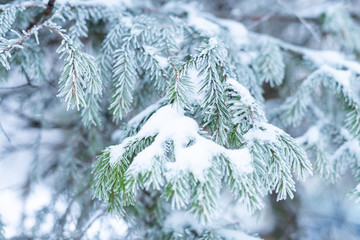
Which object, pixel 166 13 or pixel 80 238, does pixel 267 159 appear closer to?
pixel 80 238

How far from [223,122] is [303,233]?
156 cm

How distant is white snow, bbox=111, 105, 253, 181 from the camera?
560mm

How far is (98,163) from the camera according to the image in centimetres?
74

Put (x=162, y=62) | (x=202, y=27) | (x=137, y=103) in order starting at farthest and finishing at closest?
(x=137, y=103) < (x=202, y=27) < (x=162, y=62)

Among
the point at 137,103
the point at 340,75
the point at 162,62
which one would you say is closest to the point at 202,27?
the point at 162,62

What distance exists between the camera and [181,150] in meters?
0.59

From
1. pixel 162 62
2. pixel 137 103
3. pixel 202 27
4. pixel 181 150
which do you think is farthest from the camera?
pixel 137 103

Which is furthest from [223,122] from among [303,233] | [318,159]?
[303,233]

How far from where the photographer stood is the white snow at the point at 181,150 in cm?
56

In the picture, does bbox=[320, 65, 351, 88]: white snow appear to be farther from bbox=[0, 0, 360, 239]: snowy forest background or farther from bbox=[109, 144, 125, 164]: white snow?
bbox=[109, 144, 125, 164]: white snow

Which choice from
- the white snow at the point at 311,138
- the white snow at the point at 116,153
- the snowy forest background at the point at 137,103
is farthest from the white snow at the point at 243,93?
the white snow at the point at 311,138

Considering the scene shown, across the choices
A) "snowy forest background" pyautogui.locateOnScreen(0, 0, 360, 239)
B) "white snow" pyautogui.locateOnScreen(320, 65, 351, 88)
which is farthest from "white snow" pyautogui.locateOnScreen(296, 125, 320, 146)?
"white snow" pyautogui.locateOnScreen(320, 65, 351, 88)

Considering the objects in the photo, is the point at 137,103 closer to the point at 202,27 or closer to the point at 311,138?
the point at 202,27

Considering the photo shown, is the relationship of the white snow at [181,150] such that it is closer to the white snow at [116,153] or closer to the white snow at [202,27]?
the white snow at [116,153]
